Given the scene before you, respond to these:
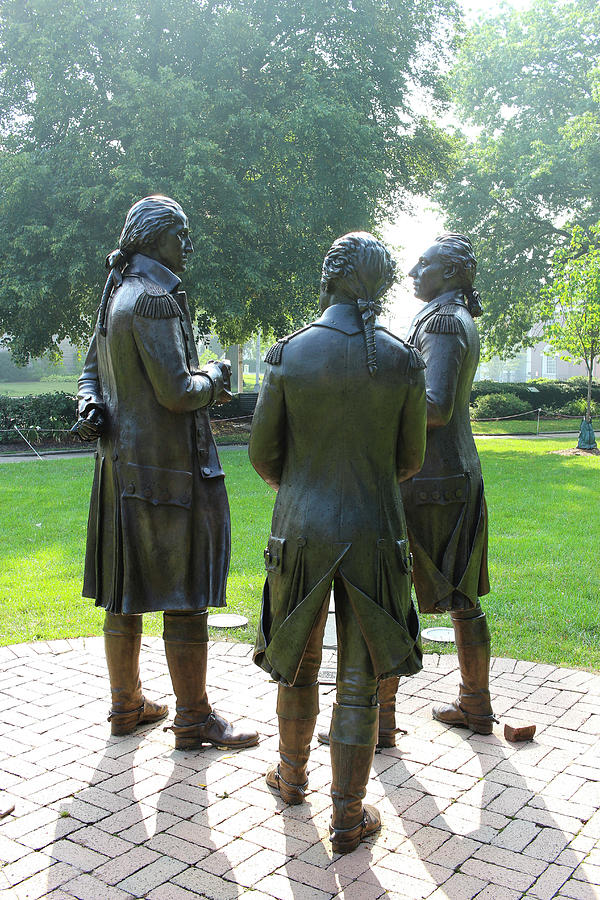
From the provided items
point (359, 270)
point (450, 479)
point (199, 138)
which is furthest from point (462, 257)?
point (199, 138)

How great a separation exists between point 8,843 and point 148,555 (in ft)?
4.20

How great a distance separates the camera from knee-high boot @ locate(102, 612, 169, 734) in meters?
4.14

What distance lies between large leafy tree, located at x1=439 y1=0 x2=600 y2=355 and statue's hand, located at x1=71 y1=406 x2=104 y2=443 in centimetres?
2506

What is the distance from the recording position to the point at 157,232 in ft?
12.8

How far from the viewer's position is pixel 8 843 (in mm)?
3264

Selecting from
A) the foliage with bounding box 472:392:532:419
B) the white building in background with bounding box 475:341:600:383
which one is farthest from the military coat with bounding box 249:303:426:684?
the white building in background with bounding box 475:341:600:383

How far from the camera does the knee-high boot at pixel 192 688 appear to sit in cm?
402

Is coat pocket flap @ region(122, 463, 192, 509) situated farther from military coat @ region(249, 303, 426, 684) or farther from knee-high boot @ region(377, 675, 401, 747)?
knee-high boot @ region(377, 675, 401, 747)

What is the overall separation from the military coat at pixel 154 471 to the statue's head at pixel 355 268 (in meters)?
0.84

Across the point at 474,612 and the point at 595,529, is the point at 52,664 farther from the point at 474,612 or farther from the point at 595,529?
the point at 595,529

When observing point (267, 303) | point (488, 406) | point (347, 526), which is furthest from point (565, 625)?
point (488, 406)

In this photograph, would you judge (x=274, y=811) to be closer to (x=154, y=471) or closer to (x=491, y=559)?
(x=154, y=471)

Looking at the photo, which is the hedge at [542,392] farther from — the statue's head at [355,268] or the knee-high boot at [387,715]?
the statue's head at [355,268]

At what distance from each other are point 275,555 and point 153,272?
1.51 meters
